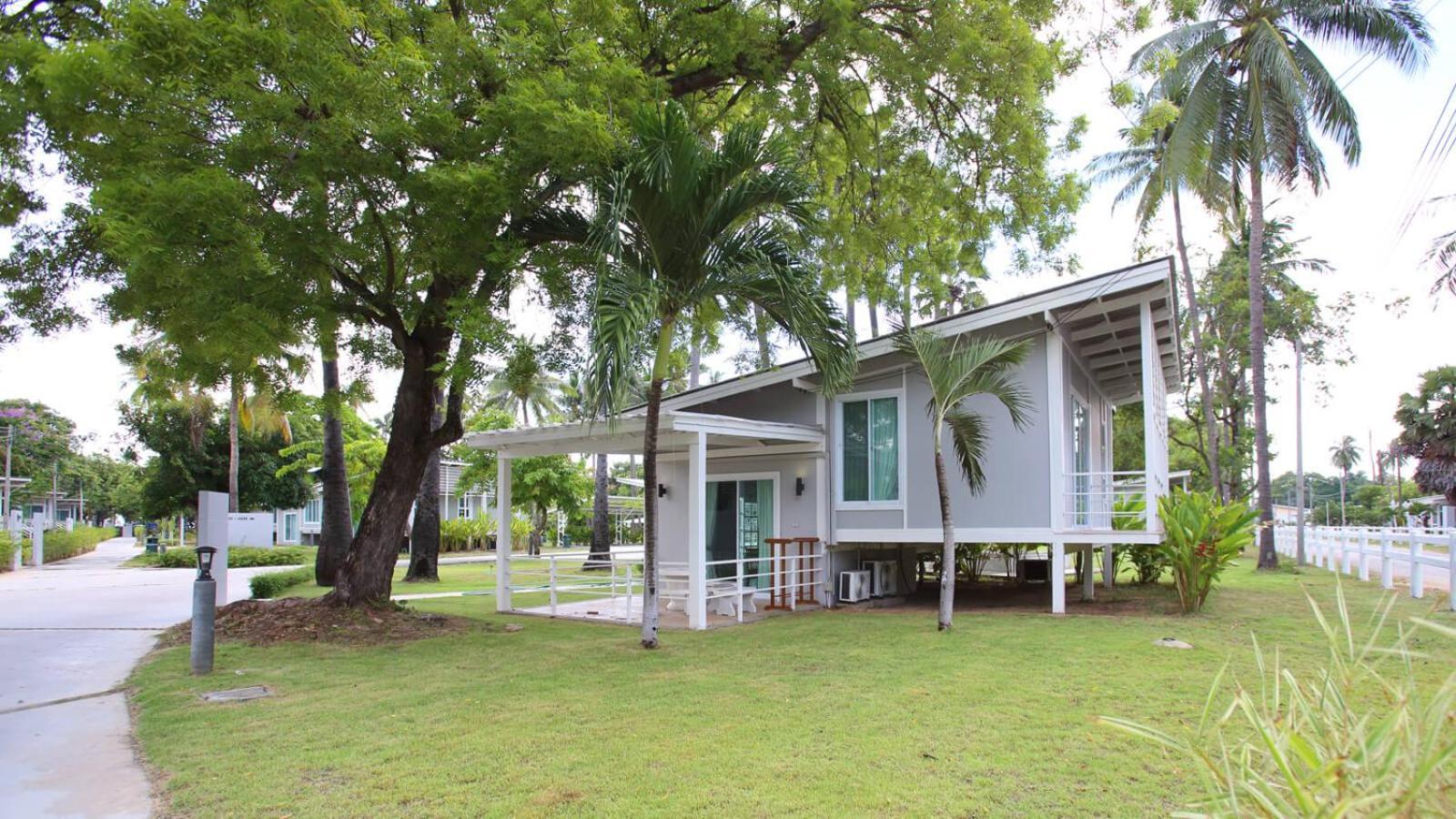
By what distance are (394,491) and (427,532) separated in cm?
930

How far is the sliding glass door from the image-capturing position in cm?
1393

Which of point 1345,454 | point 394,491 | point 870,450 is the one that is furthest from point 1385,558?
point 1345,454

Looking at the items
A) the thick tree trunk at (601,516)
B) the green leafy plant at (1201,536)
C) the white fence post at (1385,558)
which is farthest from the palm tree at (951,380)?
the thick tree trunk at (601,516)

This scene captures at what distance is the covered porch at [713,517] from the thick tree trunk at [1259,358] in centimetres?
1310

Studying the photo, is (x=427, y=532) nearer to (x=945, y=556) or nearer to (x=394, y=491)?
(x=394, y=491)

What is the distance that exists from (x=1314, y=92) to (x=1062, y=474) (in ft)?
45.9

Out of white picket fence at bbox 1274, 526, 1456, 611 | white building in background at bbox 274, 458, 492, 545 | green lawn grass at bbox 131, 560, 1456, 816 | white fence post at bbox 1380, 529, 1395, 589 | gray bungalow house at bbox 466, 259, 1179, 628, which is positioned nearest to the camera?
green lawn grass at bbox 131, 560, 1456, 816

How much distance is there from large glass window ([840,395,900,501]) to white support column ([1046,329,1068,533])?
7.08 feet

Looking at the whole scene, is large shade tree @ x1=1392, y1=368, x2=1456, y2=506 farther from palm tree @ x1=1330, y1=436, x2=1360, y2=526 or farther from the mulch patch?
palm tree @ x1=1330, y1=436, x2=1360, y2=526

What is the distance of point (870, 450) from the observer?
13141mm

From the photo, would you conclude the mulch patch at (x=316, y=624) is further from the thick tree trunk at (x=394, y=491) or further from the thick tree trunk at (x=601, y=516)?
the thick tree trunk at (x=601, y=516)

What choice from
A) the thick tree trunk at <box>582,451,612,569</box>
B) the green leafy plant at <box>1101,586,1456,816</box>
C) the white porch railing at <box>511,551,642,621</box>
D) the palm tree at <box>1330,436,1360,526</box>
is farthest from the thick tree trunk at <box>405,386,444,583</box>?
the palm tree at <box>1330,436,1360,526</box>

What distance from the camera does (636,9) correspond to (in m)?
10.4

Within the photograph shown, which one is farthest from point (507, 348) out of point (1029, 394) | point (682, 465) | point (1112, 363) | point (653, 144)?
point (1112, 363)
